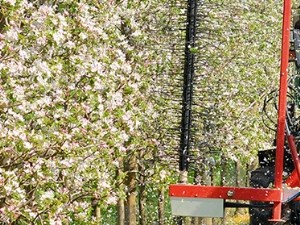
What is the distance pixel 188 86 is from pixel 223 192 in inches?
236

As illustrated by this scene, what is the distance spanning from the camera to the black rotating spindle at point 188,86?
59.8 ft

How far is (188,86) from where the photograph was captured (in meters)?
18.6

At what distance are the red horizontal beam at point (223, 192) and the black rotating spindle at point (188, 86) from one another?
519cm

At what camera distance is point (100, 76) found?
14.5 metres

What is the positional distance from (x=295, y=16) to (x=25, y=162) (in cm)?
406

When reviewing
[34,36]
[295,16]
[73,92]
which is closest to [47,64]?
[34,36]

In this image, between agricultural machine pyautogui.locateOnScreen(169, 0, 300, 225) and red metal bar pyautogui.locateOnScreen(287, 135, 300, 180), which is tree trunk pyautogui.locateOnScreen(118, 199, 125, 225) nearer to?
agricultural machine pyautogui.locateOnScreen(169, 0, 300, 225)

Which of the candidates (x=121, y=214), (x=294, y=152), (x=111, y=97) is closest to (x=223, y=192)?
(x=294, y=152)

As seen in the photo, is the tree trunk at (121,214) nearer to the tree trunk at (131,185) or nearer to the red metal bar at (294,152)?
the tree trunk at (131,185)

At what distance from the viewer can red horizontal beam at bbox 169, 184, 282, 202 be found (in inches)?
493

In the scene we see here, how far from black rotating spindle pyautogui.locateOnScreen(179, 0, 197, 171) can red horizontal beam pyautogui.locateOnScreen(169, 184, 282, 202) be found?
5191mm

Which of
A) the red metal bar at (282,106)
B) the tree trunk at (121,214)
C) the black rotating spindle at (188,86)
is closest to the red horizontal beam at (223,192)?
the red metal bar at (282,106)

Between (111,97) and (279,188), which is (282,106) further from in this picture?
(111,97)

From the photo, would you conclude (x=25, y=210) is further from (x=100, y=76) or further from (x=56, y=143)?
(x=100, y=76)
